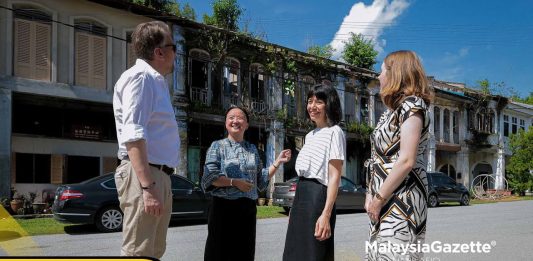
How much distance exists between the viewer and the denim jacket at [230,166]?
13.3 ft

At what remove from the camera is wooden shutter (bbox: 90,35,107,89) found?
1789cm

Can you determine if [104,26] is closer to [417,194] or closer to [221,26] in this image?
[221,26]

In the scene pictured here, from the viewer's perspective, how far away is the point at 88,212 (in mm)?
11383

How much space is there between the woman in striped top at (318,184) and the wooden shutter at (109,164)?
1610cm

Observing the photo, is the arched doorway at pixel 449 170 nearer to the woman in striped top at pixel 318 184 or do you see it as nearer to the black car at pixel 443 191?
the black car at pixel 443 191

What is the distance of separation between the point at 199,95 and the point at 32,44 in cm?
722

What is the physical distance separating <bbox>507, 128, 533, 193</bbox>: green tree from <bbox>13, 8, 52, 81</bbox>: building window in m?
31.3

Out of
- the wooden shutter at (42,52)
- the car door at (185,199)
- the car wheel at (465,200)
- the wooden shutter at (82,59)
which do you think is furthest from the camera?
the car wheel at (465,200)

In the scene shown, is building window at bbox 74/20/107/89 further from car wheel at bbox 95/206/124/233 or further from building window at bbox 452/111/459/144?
building window at bbox 452/111/459/144

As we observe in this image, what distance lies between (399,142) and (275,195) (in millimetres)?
14082

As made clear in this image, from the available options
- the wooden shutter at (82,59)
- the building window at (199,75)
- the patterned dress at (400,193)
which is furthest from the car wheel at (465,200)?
the patterned dress at (400,193)

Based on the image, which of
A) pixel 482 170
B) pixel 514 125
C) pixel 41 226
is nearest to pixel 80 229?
pixel 41 226

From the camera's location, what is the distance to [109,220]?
11656 mm

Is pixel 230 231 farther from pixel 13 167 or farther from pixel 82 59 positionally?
pixel 82 59
